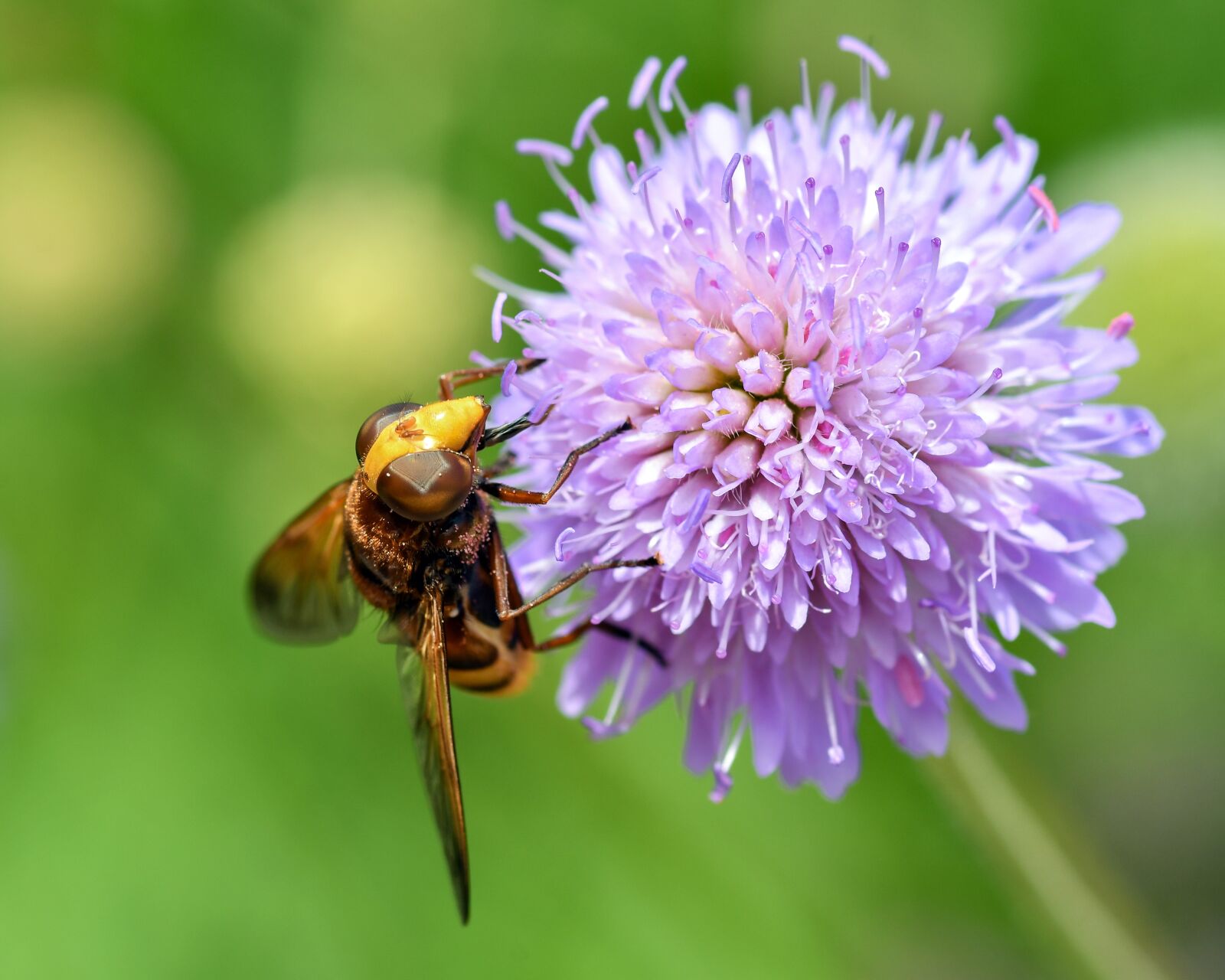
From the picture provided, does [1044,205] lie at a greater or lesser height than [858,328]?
greater

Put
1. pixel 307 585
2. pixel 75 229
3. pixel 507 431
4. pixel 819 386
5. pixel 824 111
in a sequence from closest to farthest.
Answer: pixel 819 386 < pixel 507 431 < pixel 824 111 < pixel 307 585 < pixel 75 229

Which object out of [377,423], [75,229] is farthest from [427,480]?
[75,229]

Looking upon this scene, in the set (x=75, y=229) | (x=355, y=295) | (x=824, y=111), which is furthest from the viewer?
(x=75, y=229)

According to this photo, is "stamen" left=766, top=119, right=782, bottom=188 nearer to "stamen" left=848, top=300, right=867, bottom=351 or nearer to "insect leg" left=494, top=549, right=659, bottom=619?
"stamen" left=848, top=300, right=867, bottom=351

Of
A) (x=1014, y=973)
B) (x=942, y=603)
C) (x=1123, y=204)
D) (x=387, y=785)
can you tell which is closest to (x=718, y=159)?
(x=942, y=603)

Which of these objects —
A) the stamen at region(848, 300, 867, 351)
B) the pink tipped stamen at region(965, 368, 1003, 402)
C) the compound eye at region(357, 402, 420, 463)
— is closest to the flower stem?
the pink tipped stamen at region(965, 368, 1003, 402)

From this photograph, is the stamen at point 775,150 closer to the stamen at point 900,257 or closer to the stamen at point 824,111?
the stamen at point 824,111

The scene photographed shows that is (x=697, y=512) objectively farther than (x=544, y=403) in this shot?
No

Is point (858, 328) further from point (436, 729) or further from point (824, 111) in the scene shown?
point (436, 729)
